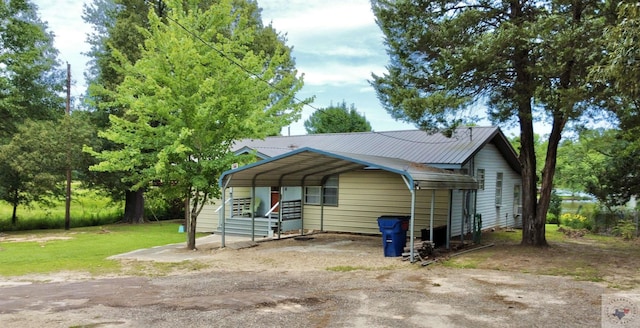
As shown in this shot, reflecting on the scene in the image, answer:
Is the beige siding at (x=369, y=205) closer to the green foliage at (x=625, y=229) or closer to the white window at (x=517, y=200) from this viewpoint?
the green foliage at (x=625, y=229)

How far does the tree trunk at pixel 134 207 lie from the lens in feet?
73.6

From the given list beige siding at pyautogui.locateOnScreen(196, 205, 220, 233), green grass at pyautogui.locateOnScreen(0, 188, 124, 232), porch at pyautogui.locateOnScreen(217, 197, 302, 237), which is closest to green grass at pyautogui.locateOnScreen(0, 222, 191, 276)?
beige siding at pyautogui.locateOnScreen(196, 205, 220, 233)

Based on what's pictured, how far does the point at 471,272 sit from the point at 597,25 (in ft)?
17.2

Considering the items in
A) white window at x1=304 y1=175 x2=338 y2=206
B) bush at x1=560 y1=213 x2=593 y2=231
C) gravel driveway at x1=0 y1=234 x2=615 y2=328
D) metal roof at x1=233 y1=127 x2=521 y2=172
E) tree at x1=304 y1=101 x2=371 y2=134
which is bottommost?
gravel driveway at x1=0 y1=234 x2=615 y2=328

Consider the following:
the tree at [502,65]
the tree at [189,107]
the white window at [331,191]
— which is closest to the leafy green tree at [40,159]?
the tree at [189,107]

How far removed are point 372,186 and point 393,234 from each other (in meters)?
4.98

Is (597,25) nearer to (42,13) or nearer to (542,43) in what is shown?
(542,43)

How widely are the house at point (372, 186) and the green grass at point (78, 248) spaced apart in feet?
8.47

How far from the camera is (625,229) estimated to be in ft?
52.5

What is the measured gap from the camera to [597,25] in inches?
339

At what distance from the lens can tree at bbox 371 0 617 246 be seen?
29.8ft

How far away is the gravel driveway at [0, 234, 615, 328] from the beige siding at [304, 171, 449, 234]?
5.20 m

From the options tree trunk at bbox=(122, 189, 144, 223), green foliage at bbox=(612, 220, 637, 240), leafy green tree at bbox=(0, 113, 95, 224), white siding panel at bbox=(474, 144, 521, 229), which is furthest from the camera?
tree trunk at bbox=(122, 189, 144, 223)

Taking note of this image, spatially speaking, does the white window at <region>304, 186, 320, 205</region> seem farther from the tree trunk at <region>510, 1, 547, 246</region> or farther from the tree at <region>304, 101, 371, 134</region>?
the tree at <region>304, 101, 371, 134</region>
